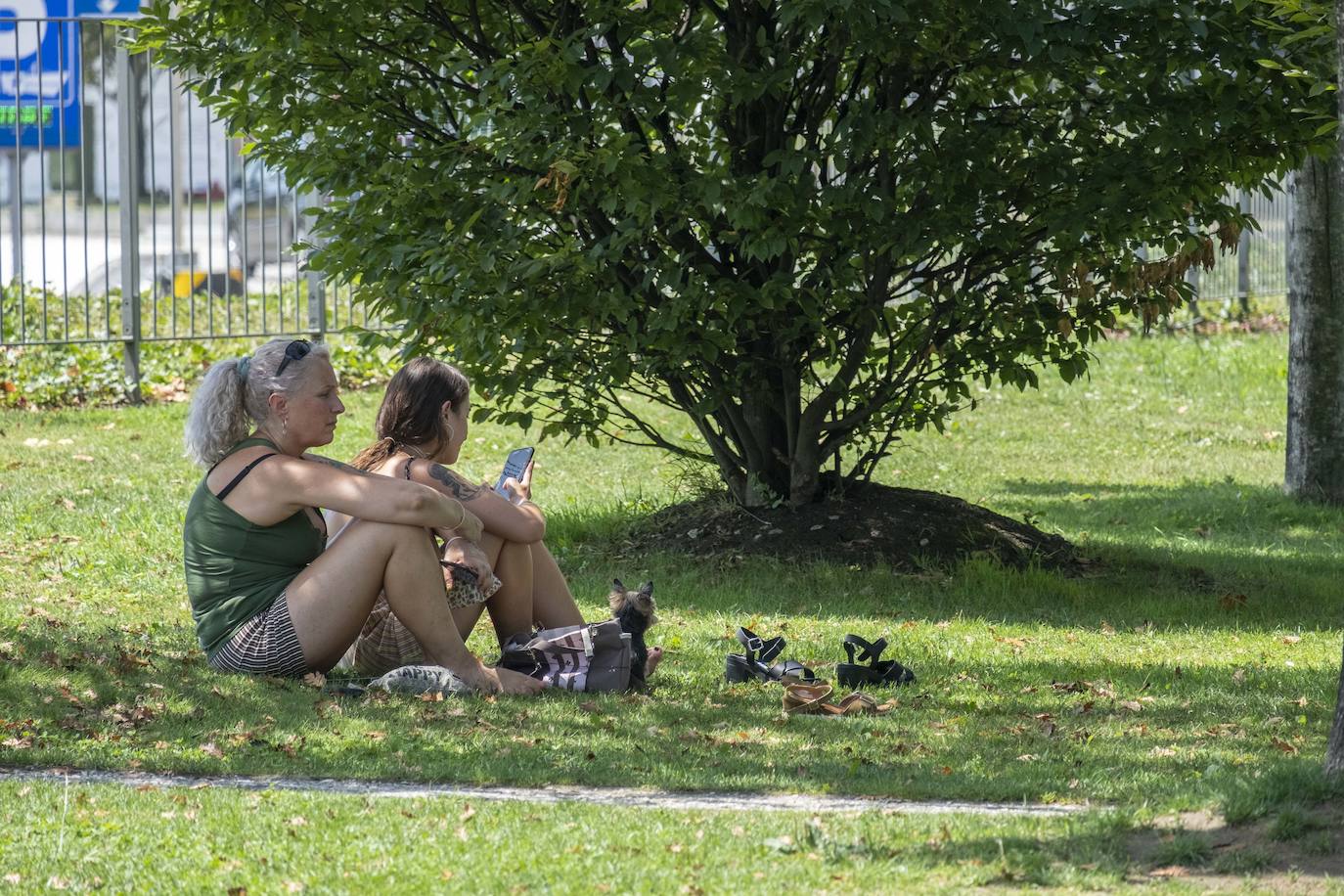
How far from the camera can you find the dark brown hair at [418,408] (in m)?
5.97

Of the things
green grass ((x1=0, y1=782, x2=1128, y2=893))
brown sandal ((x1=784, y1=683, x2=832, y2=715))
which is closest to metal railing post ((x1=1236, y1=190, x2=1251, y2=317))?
brown sandal ((x1=784, y1=683, x2=832, y2=715))

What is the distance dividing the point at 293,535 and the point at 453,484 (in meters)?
0.56

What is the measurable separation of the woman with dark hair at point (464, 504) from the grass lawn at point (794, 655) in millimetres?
440

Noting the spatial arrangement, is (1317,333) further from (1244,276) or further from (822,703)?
(1244,276)

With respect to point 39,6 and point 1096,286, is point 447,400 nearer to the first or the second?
point 1096,286

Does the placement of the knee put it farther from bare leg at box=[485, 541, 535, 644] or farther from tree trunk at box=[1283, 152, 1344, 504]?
tree trunk at box=[1283, 152, 1344, 504]

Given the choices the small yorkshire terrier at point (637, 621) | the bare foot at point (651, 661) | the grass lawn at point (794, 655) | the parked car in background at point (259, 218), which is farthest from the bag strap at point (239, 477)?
the parked car in background at point (259, 218)

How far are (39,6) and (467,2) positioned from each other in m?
15.8

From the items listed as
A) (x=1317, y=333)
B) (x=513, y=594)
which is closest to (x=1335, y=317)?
(x=1317, y=333)

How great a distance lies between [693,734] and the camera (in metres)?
5.16

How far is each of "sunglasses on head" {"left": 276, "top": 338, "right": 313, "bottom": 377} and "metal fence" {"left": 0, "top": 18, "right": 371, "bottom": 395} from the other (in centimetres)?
653

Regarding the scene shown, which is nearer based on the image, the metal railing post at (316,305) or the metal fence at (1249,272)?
the metal railing post at (316,305)

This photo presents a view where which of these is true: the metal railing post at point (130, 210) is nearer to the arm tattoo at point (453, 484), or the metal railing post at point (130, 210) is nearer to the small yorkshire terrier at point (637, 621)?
the arm tattoo at point (453, 484)

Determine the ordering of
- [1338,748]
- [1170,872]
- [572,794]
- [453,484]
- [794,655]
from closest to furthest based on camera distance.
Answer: [1170,872]
[1338,748]
[572,794]
[453,484]
[794,655]
